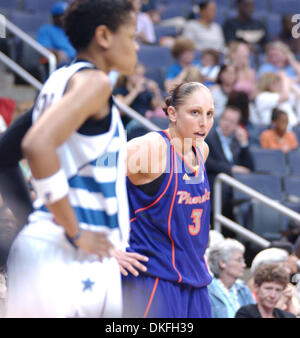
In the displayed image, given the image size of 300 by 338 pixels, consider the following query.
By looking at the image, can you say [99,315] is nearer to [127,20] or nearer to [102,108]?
[102,108]

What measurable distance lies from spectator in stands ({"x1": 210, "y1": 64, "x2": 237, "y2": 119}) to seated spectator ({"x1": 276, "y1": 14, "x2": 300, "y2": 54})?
8.32ft

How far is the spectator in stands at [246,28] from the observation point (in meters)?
10.2

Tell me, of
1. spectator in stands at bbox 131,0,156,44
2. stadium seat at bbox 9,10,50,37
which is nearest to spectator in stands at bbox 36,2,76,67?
stadium seat at bbox 9,10,50,37

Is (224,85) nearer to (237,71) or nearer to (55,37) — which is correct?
(237,71)

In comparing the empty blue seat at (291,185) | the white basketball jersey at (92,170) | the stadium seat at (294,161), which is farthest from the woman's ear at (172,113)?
the stadium seat at (294,161)

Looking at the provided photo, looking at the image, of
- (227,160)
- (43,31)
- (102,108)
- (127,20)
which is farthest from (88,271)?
(43,31)

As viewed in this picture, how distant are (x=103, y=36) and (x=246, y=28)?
8.48m

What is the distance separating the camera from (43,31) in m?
7.72

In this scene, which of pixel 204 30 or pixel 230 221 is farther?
pixel 204 30

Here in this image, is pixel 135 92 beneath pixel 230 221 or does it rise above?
above

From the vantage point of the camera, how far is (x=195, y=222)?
3.04 m

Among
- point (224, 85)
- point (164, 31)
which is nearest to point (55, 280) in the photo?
point (224, 85)

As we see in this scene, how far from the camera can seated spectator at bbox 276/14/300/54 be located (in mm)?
10464

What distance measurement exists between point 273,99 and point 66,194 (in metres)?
6.51
